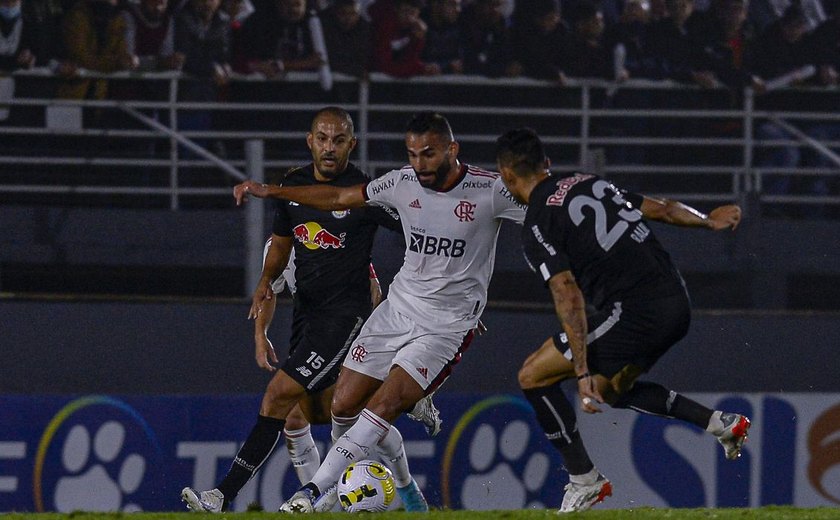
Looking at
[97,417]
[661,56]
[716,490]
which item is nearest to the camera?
[97,417]

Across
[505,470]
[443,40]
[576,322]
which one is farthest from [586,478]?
[443,40]

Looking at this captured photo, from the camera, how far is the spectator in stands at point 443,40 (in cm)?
1246

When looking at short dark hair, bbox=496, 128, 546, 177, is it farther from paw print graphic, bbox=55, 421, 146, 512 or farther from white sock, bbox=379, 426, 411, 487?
paw print graphic, bbox=55, 421, 146, 512

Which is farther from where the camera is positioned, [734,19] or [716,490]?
[734,19]

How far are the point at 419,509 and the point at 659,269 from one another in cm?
208

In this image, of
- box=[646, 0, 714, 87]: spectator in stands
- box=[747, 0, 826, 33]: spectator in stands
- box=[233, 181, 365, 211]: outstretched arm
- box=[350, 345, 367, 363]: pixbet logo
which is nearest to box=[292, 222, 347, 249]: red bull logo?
box=[233, 181, 365, 211]: outstretched arm

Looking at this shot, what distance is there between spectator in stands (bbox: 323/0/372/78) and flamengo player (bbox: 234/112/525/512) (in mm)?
5158

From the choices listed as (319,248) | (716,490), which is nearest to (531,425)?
(716,490)

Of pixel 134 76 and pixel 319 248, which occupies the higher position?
pixel 134 76

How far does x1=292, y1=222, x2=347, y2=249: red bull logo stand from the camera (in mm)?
7496

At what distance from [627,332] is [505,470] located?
313cm

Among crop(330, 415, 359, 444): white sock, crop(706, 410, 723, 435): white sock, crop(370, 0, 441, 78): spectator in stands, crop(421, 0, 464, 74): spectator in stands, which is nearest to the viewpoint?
crop(706, 410, 723, 435): white sock

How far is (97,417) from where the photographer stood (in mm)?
8883

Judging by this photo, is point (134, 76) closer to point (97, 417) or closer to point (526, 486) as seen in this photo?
point (97, 417)
